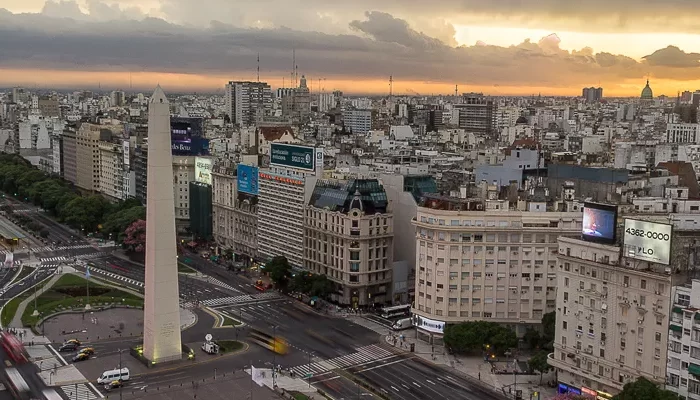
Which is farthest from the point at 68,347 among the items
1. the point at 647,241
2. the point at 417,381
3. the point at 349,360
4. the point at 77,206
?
the point at 77,206

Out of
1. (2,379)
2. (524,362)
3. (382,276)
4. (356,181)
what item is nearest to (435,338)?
(524,362)

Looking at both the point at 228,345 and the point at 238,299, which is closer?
the point at 228,345

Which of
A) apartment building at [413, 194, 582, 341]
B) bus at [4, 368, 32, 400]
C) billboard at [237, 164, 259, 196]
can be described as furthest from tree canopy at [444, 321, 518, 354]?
billboard at [237, 164, 259, 196]

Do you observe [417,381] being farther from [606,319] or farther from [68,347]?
[68,347]

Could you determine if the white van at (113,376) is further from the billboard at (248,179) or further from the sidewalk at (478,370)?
the billboard at (248,179)

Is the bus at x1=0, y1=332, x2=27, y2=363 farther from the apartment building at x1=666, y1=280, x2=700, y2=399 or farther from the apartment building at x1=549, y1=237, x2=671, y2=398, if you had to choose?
the apartment building at x1=666, y1=280, x2=700, y2=399

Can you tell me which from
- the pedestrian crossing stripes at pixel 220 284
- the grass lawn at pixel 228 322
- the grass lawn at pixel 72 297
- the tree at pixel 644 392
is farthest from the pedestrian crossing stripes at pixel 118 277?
Result: the tree at pixel 644 392

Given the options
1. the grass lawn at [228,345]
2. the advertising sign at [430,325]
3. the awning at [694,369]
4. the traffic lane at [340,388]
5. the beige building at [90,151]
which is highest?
the beige building at [90,151]
